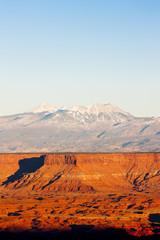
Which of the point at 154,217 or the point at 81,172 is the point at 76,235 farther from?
the point at 81,172

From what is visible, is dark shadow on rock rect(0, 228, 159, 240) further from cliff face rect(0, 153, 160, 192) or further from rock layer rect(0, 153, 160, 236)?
cliff face rect(0, 153, 160, 192)

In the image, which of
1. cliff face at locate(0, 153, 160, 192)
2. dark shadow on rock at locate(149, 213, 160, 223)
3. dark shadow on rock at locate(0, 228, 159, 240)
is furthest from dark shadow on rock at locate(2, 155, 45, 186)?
dark shadow on rock at locate(0, 228, 159, 240)

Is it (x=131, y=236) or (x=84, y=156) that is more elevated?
(x=84, y=156)

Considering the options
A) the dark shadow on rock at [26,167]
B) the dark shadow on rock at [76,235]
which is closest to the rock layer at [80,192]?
the dark shadow on rock at [26,167]

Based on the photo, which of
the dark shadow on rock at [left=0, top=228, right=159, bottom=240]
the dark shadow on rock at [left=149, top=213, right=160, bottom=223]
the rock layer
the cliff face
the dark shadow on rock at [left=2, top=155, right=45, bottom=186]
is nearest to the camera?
the dark shadow on rock at [left=0, top=228, right=159, bottom=240]

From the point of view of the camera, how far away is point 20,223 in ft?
332

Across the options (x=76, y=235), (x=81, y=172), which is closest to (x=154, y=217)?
(x=76, y=235)

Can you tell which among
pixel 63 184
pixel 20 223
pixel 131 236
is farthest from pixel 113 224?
pixel 63 184

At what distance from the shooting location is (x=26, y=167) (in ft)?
591

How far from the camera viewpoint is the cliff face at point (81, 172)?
158 metres

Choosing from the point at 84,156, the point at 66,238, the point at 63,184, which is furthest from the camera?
the point at 84,156

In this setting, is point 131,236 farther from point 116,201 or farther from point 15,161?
point 15,161

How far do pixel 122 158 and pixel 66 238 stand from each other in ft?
321

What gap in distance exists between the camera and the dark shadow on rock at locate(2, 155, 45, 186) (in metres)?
172
